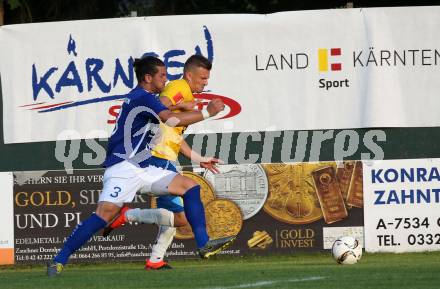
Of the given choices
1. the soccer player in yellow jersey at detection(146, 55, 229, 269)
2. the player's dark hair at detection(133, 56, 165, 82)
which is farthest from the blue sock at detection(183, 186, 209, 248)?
the player's dark hair at detection(133, 56, 165, 82)

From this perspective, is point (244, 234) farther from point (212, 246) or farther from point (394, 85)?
point (212, 246)

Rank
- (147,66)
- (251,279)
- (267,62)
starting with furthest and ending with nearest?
(267,62) → (147,66) → (251,279)

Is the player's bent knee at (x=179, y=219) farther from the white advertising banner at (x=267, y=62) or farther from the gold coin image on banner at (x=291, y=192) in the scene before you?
the white advertising banner at (x=267, y=62)

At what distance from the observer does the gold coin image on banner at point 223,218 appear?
14.4 metres

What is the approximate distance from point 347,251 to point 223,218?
331 cm

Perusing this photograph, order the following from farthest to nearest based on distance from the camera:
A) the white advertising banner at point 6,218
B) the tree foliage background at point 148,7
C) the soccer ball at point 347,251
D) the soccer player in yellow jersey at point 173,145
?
the tree foliage background at point 148,7 → the white advertising banner at point 6,218 → the soccer ball at point 347,251 → the soccer player in yellow jersey at point 173,145

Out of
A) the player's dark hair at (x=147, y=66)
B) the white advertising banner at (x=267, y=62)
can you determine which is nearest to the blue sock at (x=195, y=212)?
the player's dark hair at (x=147, y=66)

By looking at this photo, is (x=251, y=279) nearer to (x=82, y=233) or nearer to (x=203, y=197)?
(x=82, y=233)

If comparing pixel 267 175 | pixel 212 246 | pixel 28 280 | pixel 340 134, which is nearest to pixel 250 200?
pixel 267 175

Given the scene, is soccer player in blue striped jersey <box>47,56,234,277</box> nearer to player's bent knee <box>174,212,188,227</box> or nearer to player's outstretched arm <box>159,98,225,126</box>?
player's outstretched arm <box>159,98,225,126</box>

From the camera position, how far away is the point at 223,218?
1439 centimetres

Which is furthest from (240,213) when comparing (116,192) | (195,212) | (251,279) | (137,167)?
(251,279)

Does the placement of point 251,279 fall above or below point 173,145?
below

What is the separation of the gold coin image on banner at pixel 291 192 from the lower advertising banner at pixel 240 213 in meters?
0.01
